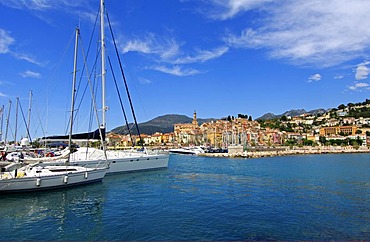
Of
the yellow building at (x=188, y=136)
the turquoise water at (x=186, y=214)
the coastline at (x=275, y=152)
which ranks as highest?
the yellow building at (x=188, y=136)

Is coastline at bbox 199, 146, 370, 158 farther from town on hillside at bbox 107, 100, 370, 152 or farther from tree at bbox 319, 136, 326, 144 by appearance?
tree at bbox 319, 136, 326, 144

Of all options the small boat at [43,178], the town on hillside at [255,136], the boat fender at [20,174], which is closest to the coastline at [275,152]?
the town on hillside at [255,136]

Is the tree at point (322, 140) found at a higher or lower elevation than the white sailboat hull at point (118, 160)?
higher

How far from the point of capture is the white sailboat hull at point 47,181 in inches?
604

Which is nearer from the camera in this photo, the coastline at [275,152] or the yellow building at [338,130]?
the coastline at [275,152]

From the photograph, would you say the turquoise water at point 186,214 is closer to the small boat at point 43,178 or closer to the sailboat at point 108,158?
the small boat at point 43,178

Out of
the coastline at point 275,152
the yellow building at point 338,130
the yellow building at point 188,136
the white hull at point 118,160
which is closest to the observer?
the white hull at point 118,160

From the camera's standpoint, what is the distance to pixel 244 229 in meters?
9.90

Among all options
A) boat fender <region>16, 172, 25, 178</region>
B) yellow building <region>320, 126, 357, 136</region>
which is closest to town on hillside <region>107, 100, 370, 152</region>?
yellow building <region>320, 126, 357, 136</region>

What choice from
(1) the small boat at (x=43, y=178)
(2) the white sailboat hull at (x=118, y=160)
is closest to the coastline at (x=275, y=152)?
(2) the white sailboat hull at (x=118, y=160)

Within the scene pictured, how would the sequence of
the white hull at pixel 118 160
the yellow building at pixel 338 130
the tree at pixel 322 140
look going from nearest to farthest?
the white hull at pixel 118 160, the tree at pixel 322 140, the yellow building at pixel 338 130

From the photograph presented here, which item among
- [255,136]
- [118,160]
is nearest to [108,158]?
[118,160]

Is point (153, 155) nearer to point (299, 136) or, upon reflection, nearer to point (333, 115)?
point (299, 136)

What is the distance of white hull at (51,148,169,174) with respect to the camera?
2316 centimetres
